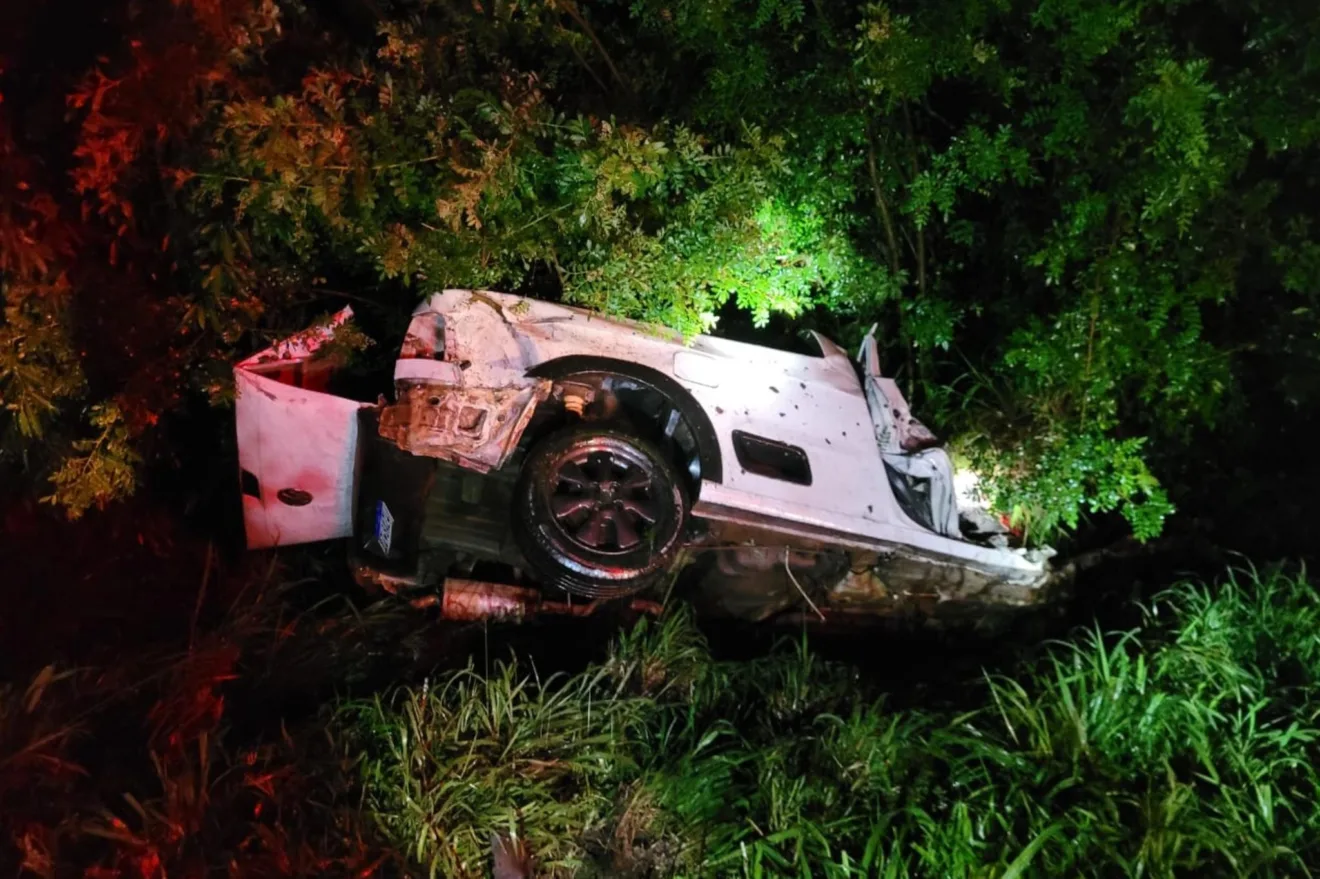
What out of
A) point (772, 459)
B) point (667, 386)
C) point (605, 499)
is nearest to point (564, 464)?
point (605, 499)

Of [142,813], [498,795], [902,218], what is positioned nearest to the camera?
[142,813]

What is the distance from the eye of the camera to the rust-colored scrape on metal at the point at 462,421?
3.23 metres

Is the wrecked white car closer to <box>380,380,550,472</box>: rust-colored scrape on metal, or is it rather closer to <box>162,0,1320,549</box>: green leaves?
<box>380,380,550,472</box>: rust-colored scrape on metal

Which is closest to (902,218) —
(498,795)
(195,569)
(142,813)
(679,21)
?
(679,21)

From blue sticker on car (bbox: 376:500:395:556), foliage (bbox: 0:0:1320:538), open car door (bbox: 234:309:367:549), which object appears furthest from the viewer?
blue sticker on car (bbox: 376:500:395:556)

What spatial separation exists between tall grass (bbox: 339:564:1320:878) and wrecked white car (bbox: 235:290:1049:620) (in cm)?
49

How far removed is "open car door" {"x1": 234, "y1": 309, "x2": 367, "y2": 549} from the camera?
3137 millimetres

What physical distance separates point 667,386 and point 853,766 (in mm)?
1650

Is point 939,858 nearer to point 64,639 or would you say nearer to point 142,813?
point 142,813

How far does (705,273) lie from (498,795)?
7.27ft

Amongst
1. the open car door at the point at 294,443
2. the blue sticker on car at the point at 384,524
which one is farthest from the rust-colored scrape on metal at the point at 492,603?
the open car door at the point at 294,443

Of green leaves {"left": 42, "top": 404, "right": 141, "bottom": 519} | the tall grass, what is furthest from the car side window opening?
green leaves {"left": 42, "top": 404, "right": 141, "bottom": 519}

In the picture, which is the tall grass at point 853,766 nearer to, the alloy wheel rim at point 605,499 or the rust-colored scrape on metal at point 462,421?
the alloy wheel rim at point 605,499

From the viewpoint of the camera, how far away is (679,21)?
355 cm
